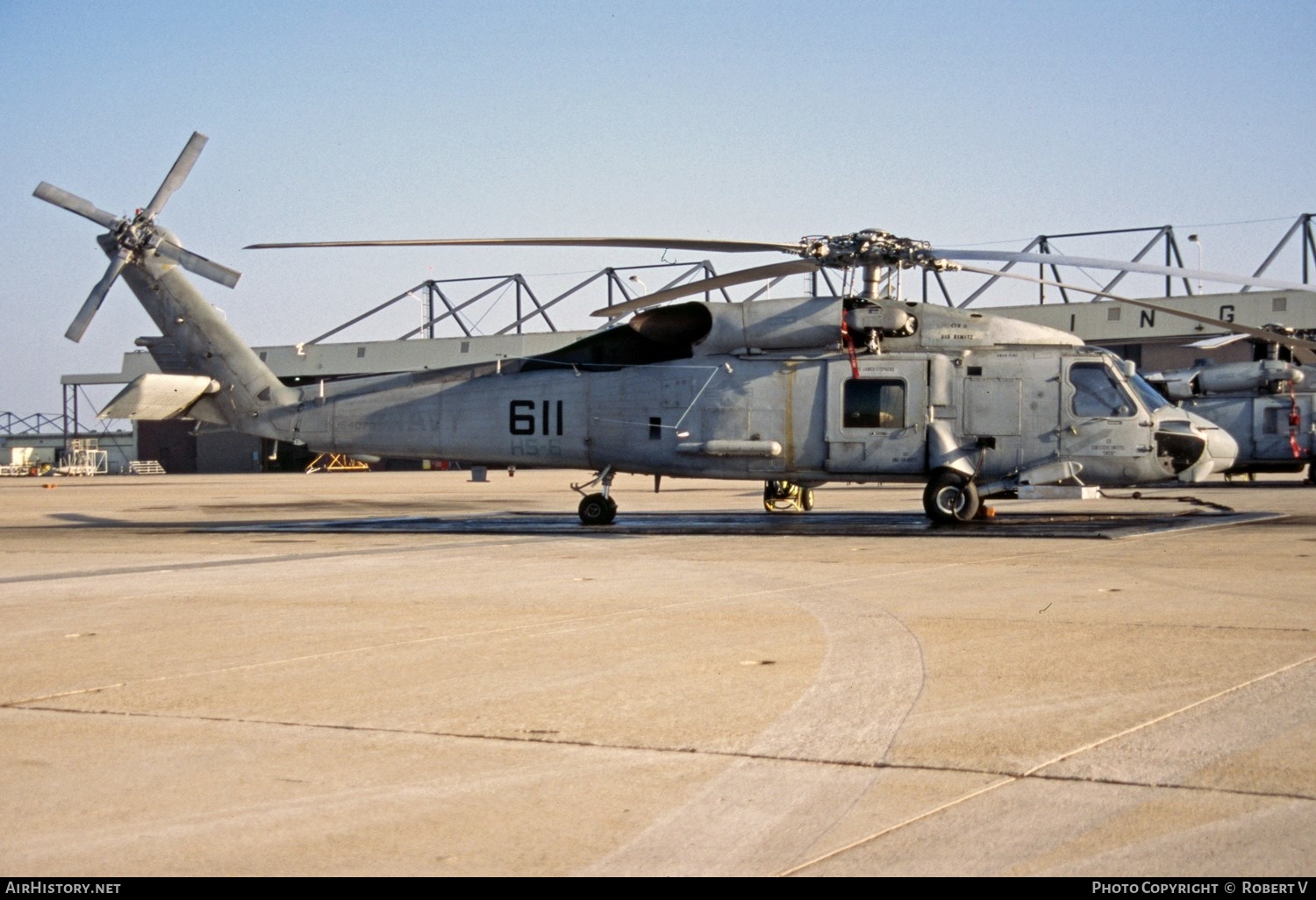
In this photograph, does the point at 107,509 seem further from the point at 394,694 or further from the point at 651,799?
the point at 651,799

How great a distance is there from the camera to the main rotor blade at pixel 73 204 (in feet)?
65.9

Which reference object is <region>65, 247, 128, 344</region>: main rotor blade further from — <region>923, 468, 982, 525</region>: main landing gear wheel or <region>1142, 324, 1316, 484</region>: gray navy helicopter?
<region>1142, 324, 1316, 484</region>: gray navy helicopter

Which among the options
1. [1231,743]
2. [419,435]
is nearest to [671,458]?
[419,435]

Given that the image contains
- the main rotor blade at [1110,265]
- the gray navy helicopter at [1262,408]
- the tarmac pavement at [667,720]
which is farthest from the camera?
the gray navy helicopter at [1262,408]

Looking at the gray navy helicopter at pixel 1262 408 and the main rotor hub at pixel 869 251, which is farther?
the gray navy helicopter at pixel 1262 408

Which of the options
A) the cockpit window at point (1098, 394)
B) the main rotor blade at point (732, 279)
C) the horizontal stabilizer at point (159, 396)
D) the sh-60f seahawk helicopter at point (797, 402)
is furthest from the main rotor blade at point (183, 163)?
the cockpit window at point (1098, 394)

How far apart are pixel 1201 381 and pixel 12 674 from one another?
28675 millimetres

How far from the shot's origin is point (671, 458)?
63.4 feet

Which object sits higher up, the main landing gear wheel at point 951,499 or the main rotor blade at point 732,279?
the main rotor blade at point 732,279

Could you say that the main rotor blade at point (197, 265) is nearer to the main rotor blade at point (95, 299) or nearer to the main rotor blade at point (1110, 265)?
the main rotor blade at point (95, 299)

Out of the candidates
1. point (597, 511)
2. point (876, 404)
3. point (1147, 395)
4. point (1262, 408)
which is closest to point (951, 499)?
point (876, 404)

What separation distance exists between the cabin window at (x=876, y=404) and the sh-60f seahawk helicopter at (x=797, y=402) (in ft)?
0.07

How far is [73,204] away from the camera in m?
20.4

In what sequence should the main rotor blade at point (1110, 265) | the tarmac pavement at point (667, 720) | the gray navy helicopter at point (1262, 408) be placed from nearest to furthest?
the tarmac pavement at point (667, 720)
the main rotor blade at point (1110, 265)
the gray navy helicopter at point (1262, 408)
